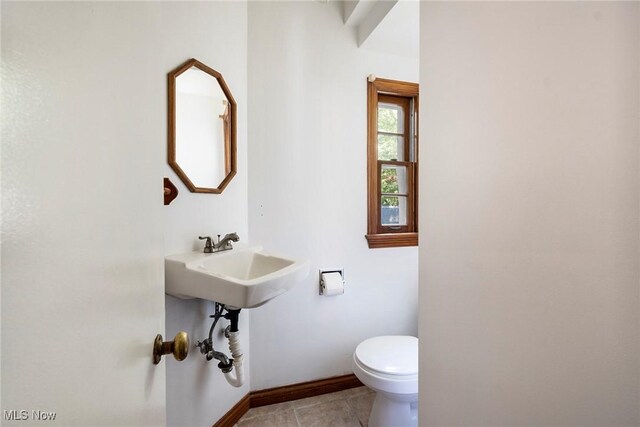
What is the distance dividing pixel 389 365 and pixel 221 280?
901 mm

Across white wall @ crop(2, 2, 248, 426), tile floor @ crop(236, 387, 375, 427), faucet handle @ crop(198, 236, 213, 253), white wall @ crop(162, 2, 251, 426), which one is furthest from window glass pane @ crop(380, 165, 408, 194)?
white wall @ crop(2, 2, 248, 426)

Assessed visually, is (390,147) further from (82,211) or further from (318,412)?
Answer: (82,211)

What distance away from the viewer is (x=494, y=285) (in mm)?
580

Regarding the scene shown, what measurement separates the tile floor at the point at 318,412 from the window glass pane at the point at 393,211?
3.84ft

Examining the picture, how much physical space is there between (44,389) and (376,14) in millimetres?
2034

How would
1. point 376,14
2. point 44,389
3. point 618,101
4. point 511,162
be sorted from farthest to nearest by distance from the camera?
point 376,14
point 511,162
point 618,101
point 44,389

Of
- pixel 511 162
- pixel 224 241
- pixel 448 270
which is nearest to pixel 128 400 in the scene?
pixel 448 270

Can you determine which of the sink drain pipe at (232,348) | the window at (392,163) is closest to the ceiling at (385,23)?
the window at (392,163)

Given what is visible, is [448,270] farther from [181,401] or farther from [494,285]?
[181,401]

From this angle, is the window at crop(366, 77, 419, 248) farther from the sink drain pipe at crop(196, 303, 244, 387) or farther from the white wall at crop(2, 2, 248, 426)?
the white wall at crop(2, 2, 248, 426)

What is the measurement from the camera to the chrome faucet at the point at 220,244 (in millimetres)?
1286

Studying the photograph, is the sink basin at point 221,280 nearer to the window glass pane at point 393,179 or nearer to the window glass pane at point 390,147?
the window glass pane at point 393,179

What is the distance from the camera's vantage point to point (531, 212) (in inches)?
20.1

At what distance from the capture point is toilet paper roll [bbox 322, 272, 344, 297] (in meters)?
1.74
